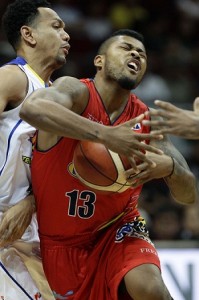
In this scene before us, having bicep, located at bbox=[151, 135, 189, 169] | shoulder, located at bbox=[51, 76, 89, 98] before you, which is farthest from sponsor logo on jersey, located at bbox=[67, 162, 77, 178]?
bicep, located at bbox=[151, 135, 189, 169]

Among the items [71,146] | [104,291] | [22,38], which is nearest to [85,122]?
[71,146]

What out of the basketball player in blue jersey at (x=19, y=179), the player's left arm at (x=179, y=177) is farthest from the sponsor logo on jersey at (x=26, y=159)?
the player's left arm at (x=179, y=177)

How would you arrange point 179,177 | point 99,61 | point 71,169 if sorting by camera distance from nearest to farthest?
point 71,169
point 179,177
point 99,61

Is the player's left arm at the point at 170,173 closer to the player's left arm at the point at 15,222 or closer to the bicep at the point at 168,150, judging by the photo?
the bicep at the point at 168,150

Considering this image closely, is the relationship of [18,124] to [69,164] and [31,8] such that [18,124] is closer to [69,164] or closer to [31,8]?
[69,164]

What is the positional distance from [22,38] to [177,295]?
3.06 metres

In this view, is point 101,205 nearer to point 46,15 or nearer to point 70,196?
point 70,196

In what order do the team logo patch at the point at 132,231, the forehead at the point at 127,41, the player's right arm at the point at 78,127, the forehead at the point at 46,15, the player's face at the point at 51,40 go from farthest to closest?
the forehead at the point at 46,15 → the player's face at the point at 51,40 → the forehead at the point at 127,41 → the team logo patch at the point at 132,231 → the player's right arm at the point at 78,127

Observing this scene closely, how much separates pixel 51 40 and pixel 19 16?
0.39 metres

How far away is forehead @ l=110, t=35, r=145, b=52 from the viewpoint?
4.92 m

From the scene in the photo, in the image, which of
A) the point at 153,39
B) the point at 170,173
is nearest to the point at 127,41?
the point at 170,173

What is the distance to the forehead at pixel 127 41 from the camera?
16.1 feet

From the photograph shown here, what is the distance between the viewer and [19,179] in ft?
16.1

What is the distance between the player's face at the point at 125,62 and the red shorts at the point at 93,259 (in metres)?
0.98
